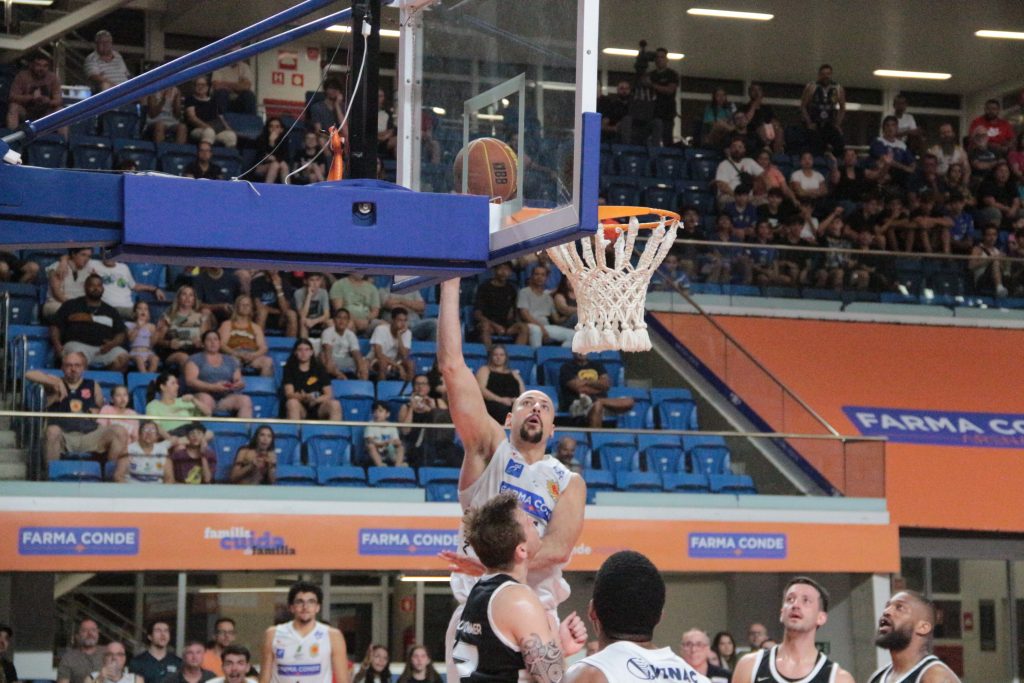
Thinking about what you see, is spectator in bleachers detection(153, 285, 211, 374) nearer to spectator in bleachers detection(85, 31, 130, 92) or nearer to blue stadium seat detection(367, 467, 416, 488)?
blue stadium seat detection(367, 467, 416, 488)

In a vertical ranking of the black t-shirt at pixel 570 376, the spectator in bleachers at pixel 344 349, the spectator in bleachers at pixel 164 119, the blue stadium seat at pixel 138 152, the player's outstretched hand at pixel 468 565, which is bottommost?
the player's outstretched hand at pixel 468 565

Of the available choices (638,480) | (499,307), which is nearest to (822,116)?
(499,307)

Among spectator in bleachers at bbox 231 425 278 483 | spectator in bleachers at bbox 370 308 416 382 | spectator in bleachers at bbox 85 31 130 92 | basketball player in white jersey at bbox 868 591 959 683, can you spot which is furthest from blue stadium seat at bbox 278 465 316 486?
basketball player in white jersey at bbox 868 591 959 683

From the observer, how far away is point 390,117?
17578 millimetres

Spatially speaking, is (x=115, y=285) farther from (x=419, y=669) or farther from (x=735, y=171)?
(x=735, y=171)

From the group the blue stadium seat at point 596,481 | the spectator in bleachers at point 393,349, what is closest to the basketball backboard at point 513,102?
the blue stadium seat at point 596,481

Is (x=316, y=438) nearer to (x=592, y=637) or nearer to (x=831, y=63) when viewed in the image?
(x=592, y=637)

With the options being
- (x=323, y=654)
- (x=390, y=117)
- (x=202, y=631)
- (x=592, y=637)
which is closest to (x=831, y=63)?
(x=390, y=117)

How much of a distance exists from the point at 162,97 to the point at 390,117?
253cm

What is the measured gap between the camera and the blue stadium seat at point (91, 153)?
1588cm

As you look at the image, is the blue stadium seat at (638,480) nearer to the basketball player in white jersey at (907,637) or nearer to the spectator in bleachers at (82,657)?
the spectator in bleachers at (82,657)

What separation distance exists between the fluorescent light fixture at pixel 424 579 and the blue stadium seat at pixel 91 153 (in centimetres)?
535

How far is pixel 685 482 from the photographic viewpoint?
13648mm

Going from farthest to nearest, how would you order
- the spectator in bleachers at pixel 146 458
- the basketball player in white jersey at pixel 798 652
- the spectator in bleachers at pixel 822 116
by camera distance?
the spectator in bleachers at pixel 822 116
the spectator in bleachers at pixel 146 458
the basketball player in white jersey at pixel 798 652
